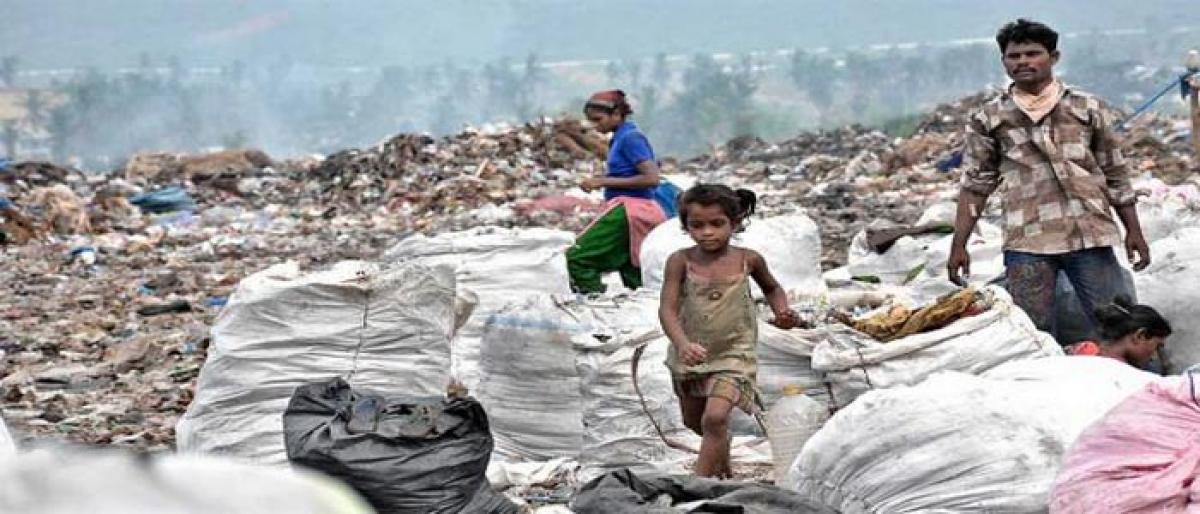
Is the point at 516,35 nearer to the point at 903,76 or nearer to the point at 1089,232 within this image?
the point at 903,76

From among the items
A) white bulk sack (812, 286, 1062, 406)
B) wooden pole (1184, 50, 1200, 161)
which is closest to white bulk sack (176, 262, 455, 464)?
white bulk sack (812, 286, 1062, 406)

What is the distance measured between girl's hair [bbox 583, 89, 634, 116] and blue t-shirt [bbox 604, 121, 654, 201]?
0.08 meters

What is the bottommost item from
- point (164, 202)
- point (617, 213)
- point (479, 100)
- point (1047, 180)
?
point (479, 100)

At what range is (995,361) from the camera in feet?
15.8

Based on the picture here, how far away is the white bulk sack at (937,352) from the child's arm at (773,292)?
0.60 feet

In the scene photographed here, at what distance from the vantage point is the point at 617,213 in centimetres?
695

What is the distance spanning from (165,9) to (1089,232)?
9876cm

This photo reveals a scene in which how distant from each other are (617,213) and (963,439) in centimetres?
318

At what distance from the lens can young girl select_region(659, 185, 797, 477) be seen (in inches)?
190

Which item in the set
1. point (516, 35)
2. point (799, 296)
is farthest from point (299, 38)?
point (799, 296)

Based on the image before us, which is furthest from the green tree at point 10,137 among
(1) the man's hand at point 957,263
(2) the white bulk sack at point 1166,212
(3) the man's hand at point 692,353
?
(3) the man's hand at point 692,353

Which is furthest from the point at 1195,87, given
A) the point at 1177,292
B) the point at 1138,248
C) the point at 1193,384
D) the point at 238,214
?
the point at 238,214

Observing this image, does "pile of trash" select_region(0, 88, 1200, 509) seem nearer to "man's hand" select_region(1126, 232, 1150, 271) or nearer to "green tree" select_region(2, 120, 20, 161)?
"man's hand" select_region(1126, 232, 1150, 271)

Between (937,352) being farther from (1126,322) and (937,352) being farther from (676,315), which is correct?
(676,315)
